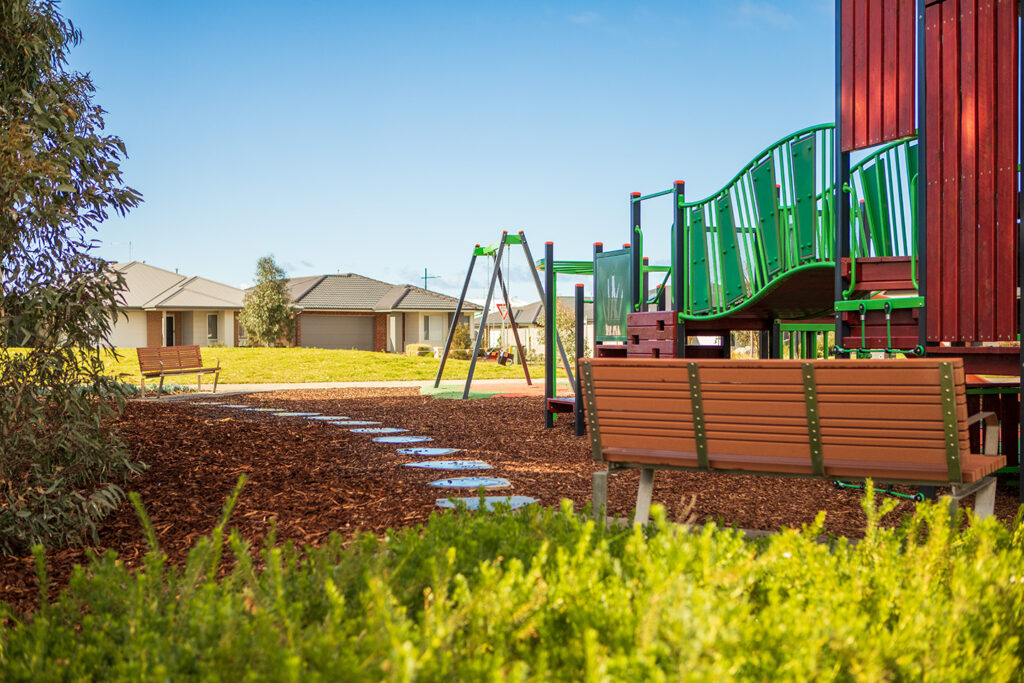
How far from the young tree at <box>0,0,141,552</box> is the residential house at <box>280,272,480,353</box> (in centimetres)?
3408

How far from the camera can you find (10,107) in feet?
15.4

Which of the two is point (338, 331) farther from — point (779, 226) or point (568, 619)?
point (568, 619)

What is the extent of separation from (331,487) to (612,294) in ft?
16.5

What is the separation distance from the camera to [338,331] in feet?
131

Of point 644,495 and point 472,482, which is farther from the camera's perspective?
point 472,482

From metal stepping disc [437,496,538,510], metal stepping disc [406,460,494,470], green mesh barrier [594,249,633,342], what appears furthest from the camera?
green mesh barrier [594,249,633,342]

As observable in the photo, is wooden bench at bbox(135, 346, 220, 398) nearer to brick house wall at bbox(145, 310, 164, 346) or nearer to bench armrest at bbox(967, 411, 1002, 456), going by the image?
bench armrest at bbox(967, 411, 1002, 456)

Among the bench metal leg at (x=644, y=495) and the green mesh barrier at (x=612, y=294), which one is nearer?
the bench metal leg at (x=644, y=495)

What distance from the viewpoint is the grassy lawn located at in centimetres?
2075

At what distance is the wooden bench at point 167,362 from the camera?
1551 centimetres

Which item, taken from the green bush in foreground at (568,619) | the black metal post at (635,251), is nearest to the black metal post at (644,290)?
the black metal post at (635,251)

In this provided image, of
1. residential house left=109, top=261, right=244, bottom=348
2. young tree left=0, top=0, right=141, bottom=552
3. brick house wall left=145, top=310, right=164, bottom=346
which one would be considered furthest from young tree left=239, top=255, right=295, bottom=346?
young tree left=0, top=0, right=141, bottom=552

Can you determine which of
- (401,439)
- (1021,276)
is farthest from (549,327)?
(1021,276)

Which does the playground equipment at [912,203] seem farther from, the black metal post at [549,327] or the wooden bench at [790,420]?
the black metal post at [549,327]
